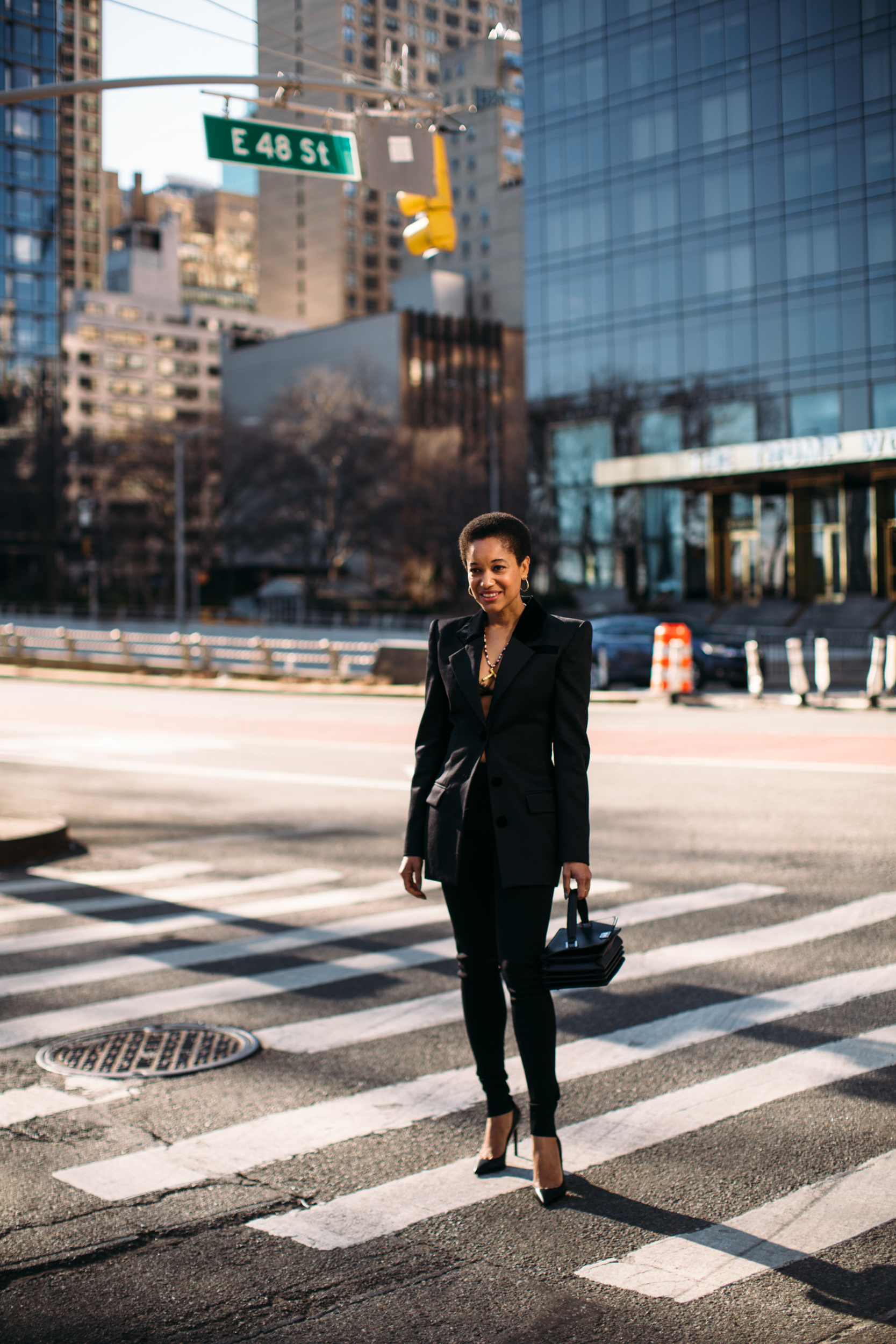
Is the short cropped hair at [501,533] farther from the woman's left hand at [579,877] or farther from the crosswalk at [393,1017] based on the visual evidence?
the crosswalk at [393,1017]

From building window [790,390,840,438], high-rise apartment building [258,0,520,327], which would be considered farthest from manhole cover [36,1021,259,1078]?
high-rise apartment building [258,0,520,327]

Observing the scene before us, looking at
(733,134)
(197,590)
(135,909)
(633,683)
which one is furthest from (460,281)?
(135,909)

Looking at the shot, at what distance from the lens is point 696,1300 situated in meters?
3.41

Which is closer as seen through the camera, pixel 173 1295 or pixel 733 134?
pixel 173 1295

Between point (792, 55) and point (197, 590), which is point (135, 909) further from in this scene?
point (197, 590)

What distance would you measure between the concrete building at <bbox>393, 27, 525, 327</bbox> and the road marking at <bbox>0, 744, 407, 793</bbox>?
110175 mm

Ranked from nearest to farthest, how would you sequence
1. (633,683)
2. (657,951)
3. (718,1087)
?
1. (718,1087)
2. (657,951)
3. (633,683)

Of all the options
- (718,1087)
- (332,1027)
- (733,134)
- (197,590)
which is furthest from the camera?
(197,590)

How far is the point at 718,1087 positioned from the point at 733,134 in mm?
57538

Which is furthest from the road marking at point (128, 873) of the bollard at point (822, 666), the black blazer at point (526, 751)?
the bollard at point (822, 666)

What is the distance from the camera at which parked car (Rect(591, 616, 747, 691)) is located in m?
28.1

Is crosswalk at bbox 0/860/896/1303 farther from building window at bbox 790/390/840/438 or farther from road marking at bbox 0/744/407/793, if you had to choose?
building window at bbox 790/390/840/438

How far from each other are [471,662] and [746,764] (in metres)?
11.6

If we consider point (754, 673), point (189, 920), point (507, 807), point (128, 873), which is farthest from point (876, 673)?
point (507, 807)
